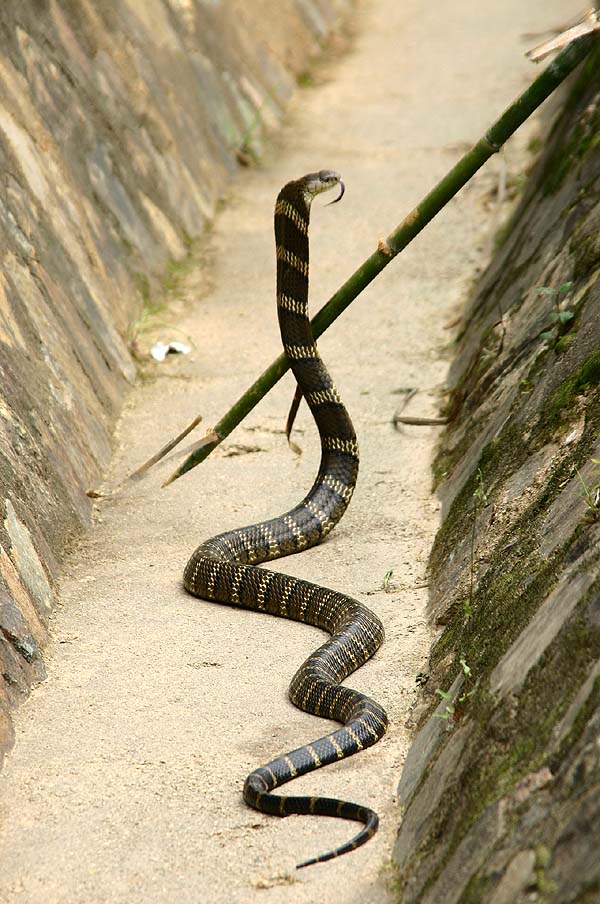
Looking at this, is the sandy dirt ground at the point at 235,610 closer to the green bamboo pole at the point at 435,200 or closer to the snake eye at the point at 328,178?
the green bamboo pole at the point at 435,200

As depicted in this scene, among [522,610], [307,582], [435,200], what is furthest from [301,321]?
[522,610]

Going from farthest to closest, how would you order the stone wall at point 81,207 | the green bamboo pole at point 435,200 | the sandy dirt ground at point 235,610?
the stone wall at point 81,207
the green bamboo pole at point 435,200
the sandy dirt ground at point 235,610

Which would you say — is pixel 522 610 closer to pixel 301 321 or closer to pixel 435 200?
pixel 435 200

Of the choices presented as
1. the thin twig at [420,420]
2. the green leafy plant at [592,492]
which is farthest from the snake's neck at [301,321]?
the green leafy plant at [592,492]

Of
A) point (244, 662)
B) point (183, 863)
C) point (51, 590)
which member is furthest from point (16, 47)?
point (183, 863)

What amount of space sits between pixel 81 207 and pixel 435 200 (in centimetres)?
366

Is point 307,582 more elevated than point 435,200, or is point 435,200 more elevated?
point 435,200

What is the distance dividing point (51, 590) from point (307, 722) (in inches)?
66.8

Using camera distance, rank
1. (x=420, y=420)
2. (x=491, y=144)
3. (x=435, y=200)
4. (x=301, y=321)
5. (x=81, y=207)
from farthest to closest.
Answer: (x=81, y=207), (x=420, y=420), (x=301, y=321), (x=435, y=200), (x=491, y=144)

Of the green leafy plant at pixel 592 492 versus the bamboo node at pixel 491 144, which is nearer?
the green leafy plant at pixel 592 492

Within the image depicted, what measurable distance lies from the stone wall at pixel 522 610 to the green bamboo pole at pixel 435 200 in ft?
2.80

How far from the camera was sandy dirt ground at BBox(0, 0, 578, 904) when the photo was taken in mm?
3977

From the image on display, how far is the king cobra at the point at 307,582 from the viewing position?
433 cm

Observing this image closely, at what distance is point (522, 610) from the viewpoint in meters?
4.12
